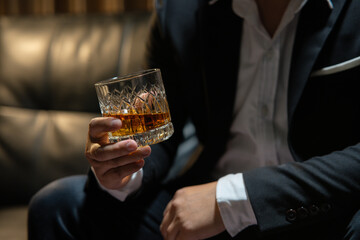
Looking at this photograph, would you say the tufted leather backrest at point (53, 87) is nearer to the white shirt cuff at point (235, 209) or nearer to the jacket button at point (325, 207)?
the white shirt cuff at point (235, 209)

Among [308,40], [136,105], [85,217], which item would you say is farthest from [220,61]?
[85,217]

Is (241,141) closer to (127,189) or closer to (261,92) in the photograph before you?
(261,92)

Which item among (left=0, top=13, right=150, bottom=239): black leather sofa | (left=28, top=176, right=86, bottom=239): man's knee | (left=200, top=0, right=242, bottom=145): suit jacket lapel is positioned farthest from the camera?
(left=0, top=13, right=150, bottom=239): black leather sofa

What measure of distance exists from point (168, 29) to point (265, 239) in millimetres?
617

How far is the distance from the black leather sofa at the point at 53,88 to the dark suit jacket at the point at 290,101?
47cm

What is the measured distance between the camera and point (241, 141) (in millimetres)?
1094

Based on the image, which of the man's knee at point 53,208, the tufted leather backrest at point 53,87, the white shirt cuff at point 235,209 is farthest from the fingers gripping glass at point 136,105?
the tufted leather backrest at point 53,87

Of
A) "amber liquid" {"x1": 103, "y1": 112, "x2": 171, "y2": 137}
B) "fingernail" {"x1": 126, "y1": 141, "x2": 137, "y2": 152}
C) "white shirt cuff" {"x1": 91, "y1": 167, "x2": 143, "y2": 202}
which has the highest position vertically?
"amber liquid" {"x1": 103, "y1": 112, "x2": 171, "y2": 137}

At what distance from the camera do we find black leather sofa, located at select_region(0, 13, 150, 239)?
156 centimetres

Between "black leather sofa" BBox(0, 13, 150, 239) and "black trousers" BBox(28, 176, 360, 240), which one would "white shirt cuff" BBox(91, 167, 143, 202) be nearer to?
"black trousers" BBox(28, 176, 360, 240)

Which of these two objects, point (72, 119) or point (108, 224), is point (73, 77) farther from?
point (108, 224)

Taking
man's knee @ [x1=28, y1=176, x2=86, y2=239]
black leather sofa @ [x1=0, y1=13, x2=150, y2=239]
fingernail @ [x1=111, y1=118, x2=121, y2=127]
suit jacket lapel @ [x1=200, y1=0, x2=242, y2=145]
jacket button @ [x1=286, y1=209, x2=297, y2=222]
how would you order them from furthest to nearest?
black leather sofa @ [x1=0, y1=13, x2=150, y2=239], suit jacket lapel @ [x1=200, y1=0, x2=242, y2=145], man's knee @ [x1=28, y1=176, x2=86, y2=239], jacket button @ [x1=286, y1=209, x2=297, y2=222], fingernail @ [x1=111, y1=118, x2=121, y2=127]

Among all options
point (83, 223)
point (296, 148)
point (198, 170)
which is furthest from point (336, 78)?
point (83, 223)

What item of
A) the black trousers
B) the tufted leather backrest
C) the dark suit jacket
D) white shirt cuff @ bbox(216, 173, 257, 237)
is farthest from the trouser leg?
the tufted leather backrest
